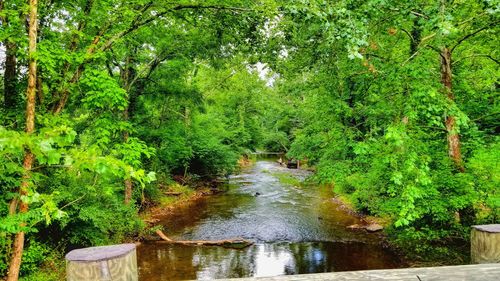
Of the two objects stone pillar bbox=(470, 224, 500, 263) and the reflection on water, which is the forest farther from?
stone pillar bbox=(470, 224, 500, 263)

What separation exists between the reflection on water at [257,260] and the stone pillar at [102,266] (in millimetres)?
7714

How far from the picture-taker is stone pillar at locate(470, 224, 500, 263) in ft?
8.07

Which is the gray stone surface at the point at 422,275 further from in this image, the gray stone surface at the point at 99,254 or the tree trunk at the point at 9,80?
the tree trunk at the point at 9,80

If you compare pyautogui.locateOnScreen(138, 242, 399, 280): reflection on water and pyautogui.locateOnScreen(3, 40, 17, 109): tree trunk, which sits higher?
pyautogui.locateOnScreen(3, 40, 17, 109): tree trunk

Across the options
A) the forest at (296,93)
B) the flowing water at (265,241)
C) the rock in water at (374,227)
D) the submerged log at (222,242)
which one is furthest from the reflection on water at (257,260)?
the rock in water at (374,227)

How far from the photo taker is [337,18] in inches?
209

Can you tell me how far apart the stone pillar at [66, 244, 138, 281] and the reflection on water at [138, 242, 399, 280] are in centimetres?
771

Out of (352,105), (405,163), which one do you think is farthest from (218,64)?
(405,163)

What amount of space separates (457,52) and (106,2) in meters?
8.89

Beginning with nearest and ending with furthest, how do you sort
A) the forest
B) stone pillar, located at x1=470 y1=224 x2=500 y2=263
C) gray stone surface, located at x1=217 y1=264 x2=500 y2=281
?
gray stone surface, located at x1=217 y1=264 x2=500 y2=281 → stone pillar, located at x1=470 y1=224 x2=500 y2=263 → the forest

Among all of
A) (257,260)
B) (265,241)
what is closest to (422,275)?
(257,260)

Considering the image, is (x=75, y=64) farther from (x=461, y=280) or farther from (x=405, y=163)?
(x=461, y=280)

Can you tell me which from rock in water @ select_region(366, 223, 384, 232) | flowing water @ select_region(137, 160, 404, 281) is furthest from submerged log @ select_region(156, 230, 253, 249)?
rock in water @ select_region(366, 223, 384, 232)

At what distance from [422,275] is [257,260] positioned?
9100 millimetres
